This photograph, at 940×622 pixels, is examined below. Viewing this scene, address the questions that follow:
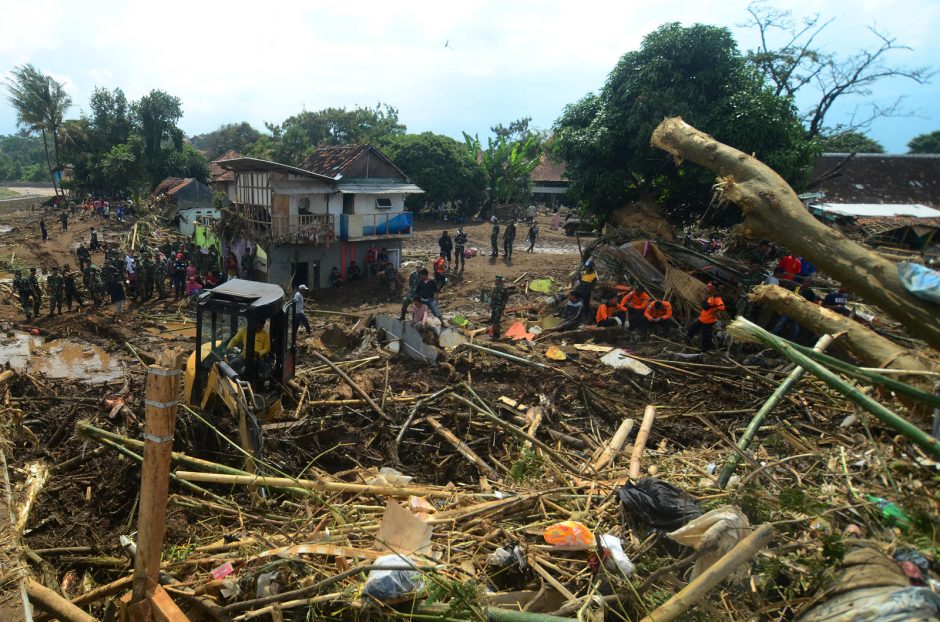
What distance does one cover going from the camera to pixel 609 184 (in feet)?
50.9

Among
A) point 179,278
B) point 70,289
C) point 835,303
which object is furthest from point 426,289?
point 70,289

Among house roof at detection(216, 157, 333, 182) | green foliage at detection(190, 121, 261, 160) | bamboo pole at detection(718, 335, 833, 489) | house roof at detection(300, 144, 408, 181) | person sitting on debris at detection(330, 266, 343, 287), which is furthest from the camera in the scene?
green foliage at detection(190, 121, 261, 160)

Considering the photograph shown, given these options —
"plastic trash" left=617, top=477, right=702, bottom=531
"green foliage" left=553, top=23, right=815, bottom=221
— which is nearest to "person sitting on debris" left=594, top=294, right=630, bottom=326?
"green foliage" left=553, top=23, right=815, bottom=221

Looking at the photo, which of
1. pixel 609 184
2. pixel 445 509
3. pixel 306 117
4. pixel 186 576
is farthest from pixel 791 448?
pixel 306 117

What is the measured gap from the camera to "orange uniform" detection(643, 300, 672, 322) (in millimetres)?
11375

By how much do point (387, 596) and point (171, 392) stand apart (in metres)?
1.62

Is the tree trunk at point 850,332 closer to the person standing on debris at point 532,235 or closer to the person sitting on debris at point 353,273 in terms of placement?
the person sitting on debris at point 353,273

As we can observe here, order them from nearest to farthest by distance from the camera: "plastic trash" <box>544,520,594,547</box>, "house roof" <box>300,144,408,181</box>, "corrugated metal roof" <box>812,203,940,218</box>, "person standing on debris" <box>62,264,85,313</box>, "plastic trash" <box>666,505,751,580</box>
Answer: "plastic trash" <box>666,505,751,580</box>, "plastic trash" <box>544,520,594,547</box>, "person standing on debris" <box>62,264,85,313</box>, "house roof" <box>300,144,408,181</box>, "corrugated metal roof" <box>812,203,940,218</box>

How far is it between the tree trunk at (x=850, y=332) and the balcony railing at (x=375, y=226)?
17681 millimetres

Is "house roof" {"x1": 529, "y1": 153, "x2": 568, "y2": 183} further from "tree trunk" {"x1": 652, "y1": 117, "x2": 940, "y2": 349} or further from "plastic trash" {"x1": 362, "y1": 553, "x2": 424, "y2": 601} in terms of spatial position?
"plastic trash" {"x1": 362, "y1": 553, "x2": 424, "y2": 601}

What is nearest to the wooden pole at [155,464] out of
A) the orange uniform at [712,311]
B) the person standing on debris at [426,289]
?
the person standing on debris at [426,289]

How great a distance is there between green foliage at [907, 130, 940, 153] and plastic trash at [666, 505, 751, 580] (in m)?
51.0

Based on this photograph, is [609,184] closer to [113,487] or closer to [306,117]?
[113,487]

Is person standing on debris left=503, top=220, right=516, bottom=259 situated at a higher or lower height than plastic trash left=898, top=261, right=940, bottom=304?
lower
